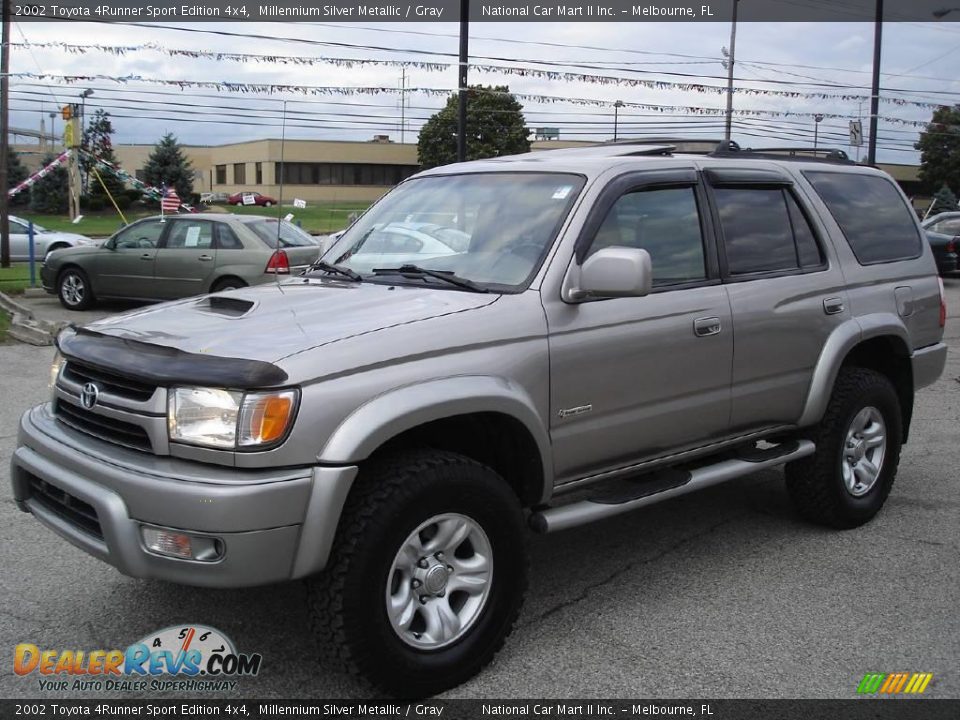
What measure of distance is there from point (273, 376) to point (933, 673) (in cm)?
264

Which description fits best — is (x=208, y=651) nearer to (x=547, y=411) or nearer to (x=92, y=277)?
(x=547, y=411)

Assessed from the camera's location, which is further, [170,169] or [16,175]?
[16,175]

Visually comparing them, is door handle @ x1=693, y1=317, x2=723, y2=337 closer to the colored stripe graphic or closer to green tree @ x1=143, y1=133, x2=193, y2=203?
the colored stripe graphic

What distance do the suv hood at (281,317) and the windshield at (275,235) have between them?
9.56 metres

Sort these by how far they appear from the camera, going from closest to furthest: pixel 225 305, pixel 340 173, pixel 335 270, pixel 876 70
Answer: pixel 225 305 → pixel 335 270 → pixel 876 70 → pixel 340 173

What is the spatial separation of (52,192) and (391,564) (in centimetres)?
6109

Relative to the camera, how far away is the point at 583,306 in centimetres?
390

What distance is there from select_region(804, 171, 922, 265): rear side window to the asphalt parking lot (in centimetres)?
151

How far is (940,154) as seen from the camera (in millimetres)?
66938

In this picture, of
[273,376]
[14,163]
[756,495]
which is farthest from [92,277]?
[14,163]

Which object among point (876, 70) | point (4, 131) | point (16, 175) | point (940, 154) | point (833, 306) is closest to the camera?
point (833, 306)

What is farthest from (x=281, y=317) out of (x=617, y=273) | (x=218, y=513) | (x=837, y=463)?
(x=837, y=463)

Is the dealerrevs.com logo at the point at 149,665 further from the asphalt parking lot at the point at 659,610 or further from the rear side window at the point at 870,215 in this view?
the rear side window at the point at 870,215

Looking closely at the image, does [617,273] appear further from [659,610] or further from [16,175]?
[16,175]
